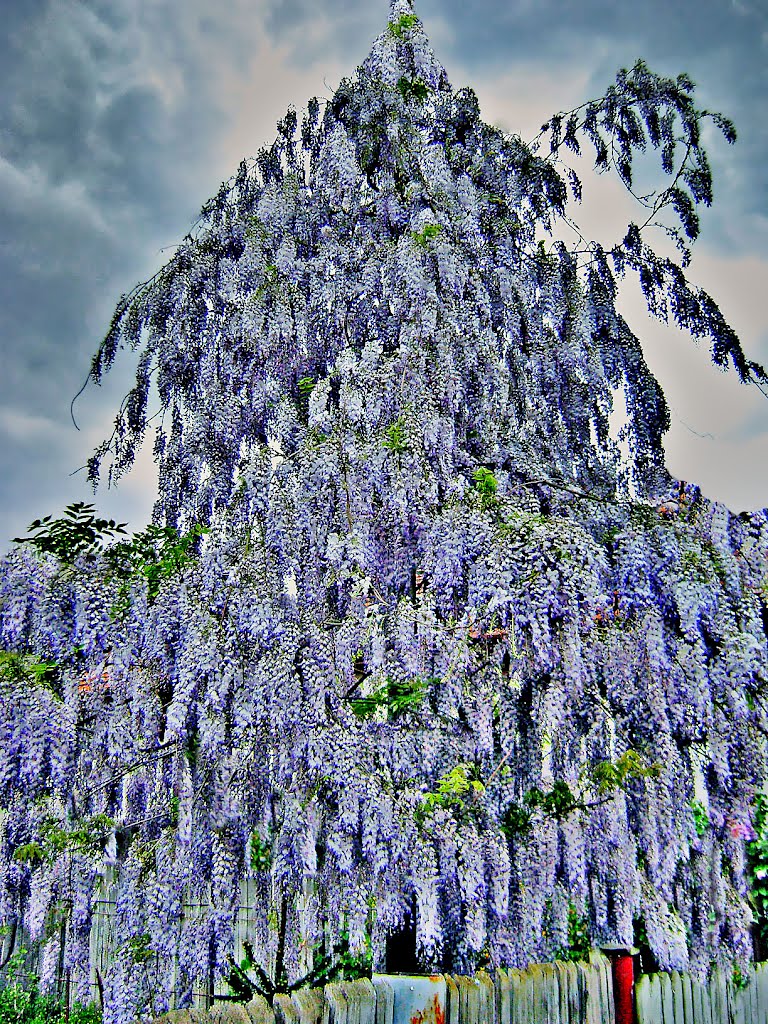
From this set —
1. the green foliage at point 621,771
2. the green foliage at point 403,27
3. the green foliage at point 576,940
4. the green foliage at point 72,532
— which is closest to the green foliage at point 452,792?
the green foliage at point 621,771

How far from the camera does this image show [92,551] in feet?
13.0

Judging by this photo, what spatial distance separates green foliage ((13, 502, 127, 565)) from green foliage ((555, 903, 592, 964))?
2923 millimetres

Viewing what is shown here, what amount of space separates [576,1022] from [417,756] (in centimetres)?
143

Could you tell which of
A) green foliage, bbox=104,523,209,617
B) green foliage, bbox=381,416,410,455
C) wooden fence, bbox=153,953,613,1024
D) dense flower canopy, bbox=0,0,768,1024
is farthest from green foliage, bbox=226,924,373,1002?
green foliage, bbox=381,416,410,455

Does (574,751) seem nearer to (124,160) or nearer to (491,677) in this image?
(491,677)

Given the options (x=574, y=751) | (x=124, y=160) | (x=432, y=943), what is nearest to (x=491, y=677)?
(x=574, y=751)

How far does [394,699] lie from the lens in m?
3.44

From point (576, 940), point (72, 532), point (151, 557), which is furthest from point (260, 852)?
point (576, 940)

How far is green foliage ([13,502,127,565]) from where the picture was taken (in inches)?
156

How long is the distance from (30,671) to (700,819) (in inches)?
123

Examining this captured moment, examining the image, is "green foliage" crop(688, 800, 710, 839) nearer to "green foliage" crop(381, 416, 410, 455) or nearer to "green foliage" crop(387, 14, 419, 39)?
"green foliage" crop(381, 416, 410, 455)

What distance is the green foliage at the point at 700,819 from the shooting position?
3514 millimetres

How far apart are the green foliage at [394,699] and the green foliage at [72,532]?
1.59 meters

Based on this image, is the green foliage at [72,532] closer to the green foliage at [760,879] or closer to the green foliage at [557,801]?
the green foliage at [557,801]
